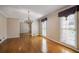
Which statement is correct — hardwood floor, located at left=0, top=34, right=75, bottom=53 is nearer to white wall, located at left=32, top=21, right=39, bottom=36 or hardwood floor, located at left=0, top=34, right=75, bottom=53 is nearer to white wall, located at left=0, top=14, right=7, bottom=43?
white wall, located at left=32, top=21, right=39, bottom=36

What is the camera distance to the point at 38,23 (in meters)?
2.81

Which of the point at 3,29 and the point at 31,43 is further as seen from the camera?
the point at 3,29

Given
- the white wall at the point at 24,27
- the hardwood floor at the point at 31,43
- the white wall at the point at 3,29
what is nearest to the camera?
the white wall at the point at 24,27

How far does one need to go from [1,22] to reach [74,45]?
9.30ft

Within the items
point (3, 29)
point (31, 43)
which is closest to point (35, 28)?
point (31, 43)

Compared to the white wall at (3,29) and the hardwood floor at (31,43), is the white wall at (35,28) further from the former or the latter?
the white wall at (3,29)

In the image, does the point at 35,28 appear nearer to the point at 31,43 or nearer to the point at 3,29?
the point at 31,43

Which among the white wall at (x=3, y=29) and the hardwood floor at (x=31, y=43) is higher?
the white wall at (x=3, y=29)

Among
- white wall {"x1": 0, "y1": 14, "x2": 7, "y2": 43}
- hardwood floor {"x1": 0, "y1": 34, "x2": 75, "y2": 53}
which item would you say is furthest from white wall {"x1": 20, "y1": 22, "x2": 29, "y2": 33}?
white wall {"x1": 0, "y1": 14, "x2": 7, "y2": 43}

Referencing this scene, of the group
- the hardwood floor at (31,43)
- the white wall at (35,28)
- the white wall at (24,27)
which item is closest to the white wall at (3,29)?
the hardwood floor at (31,43)

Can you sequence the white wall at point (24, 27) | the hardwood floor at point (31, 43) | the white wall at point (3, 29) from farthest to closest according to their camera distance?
the white wall at point (3, 29), the hardwood floor at point (31, 43), the white wall at point (24, 27)

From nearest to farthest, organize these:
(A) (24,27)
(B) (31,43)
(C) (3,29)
A: 1. (A) (24,27)
2. (B) (31,43)
3. (C) (3,29)

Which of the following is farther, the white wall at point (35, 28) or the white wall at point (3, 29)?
the white wall at point (3, 29)
